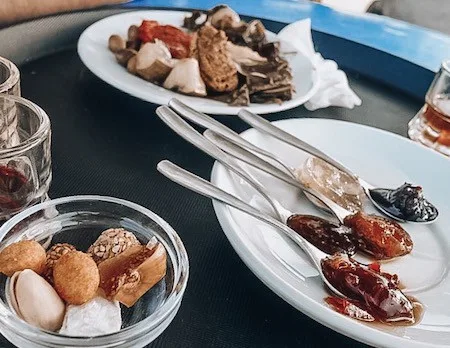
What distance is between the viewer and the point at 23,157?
0.50 meters

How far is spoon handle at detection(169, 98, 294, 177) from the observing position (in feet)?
2.09

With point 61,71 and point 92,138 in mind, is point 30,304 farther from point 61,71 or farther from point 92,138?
point 61,71

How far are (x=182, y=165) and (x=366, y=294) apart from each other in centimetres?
27

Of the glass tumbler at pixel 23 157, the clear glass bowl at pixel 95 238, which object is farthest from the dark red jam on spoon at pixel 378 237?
the glass tumbler at pixel 23 157

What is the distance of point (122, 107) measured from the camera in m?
0.76

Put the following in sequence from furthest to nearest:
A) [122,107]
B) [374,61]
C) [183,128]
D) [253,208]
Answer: [374,61] < [122,107] < [183,128] < [253,208]

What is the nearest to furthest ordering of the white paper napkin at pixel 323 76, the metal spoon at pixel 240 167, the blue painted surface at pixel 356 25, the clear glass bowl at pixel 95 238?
the clear glass bowl at pixel 95 238, the metal spoon at pixel 240 167, the white paper napkin at pixel 323 76, the blue painted surface at pixel 356 25

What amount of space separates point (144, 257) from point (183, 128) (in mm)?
210

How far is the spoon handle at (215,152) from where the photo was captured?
58 cm

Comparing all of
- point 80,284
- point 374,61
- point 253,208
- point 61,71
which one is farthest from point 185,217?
point 374,61

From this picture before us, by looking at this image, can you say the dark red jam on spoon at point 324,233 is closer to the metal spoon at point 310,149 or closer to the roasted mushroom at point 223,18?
the metal spoon at point 310,149

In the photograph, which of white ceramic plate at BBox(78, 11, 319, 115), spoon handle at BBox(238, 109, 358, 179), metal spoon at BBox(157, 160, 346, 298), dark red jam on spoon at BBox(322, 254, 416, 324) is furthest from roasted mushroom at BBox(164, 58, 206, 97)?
dark red jam on spoon at BBox(322, 254, 416, 324)

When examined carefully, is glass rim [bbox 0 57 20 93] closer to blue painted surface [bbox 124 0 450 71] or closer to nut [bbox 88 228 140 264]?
nut [bbox 88 228 140 264]

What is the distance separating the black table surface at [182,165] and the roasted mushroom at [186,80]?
0.04 meters
